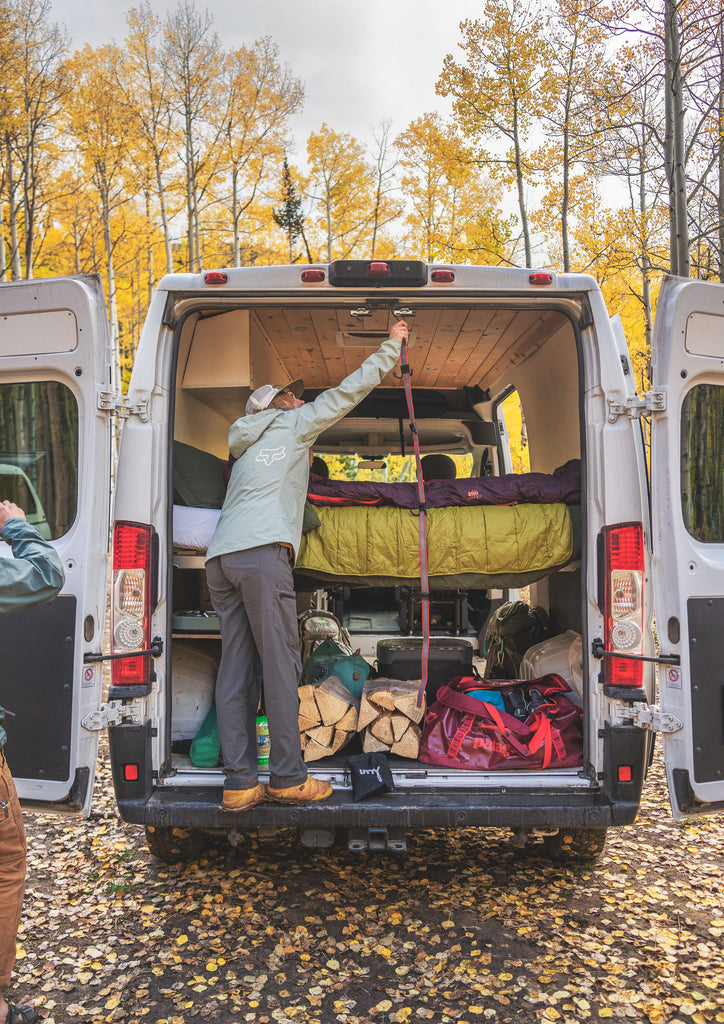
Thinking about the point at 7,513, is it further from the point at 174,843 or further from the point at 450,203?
the point at 450,203

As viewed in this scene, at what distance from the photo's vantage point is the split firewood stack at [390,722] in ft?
11.3

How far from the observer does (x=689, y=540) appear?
2.86m

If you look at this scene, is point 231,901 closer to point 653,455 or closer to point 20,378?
point 20,378

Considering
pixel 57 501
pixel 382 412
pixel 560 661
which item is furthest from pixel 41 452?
pixel 382 412

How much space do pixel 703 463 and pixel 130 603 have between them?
230 cm

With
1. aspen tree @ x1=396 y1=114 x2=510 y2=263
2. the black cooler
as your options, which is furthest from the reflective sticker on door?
aspen tree @ x1=396 y1=114 x2=510 y2=263

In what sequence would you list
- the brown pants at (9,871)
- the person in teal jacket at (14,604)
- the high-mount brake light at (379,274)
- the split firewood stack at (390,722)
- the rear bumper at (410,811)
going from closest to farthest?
the person in teal jacket at (14,604), the brown pants at (9,871), the rear bumper at (410,811), the high-mount brake light at (379,274), the split firewood stack at (390,722)

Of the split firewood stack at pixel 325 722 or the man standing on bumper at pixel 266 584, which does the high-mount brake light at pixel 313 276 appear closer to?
the man standing on bumper at pixel 266 584

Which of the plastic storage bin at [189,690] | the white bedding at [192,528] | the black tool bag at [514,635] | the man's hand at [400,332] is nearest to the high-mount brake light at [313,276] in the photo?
the man's hand at [400,332]

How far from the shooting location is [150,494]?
3.10m

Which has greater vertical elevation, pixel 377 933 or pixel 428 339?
pixel 428 339

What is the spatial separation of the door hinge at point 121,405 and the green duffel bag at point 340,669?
62.1 inches

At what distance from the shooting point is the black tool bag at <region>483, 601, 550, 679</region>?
4840 mm

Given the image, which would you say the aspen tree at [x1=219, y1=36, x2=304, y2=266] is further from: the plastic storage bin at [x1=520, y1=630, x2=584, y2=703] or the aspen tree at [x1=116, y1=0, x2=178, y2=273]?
the plastic storage bin at [x1=520, y1=630, x2=584, y2=703]
